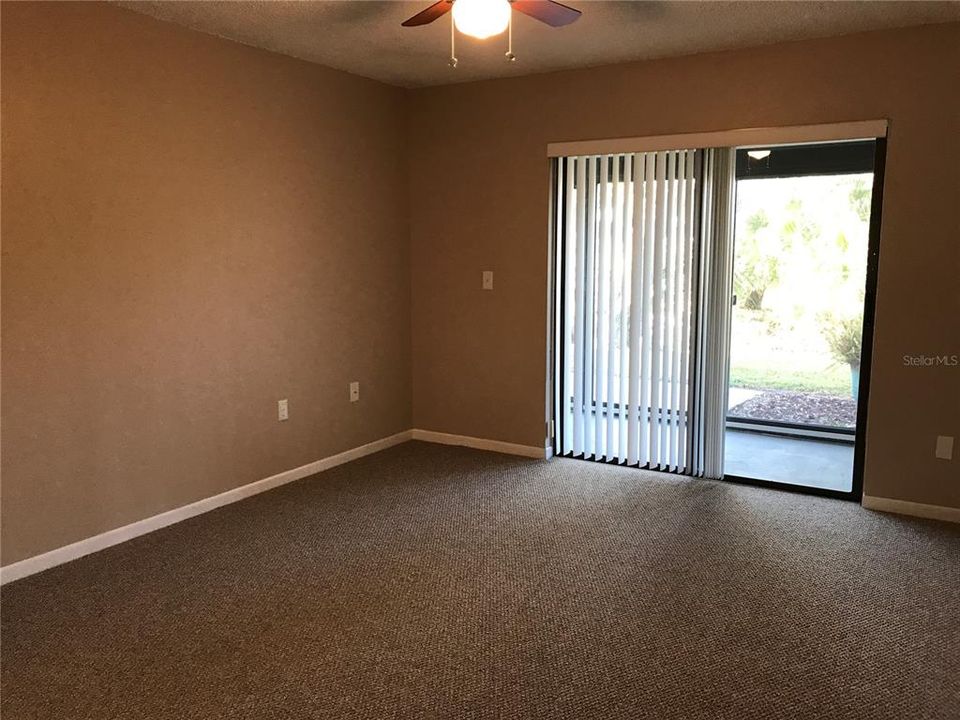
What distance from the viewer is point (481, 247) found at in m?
4.76

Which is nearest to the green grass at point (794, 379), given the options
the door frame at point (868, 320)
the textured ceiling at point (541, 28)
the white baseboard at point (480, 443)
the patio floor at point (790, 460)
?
the patio floor at point (790, 460)

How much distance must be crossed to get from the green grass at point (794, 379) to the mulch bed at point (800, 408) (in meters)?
0.05

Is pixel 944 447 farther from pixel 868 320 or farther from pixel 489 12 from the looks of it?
pixel 489 12

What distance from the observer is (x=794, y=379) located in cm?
564

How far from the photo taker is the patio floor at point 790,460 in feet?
14.3

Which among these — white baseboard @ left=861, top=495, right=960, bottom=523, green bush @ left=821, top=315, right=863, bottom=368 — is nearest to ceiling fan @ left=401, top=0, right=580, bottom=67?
white baseboard @ left=861, top=495, right=960, bottom=523

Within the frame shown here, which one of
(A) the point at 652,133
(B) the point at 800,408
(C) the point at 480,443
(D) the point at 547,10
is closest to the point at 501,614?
(D) the point at 547,10

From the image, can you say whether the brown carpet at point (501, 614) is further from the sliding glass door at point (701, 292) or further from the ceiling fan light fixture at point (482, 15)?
the ceiling fan light fixture at point (482, 15)

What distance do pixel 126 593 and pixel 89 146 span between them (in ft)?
6.00

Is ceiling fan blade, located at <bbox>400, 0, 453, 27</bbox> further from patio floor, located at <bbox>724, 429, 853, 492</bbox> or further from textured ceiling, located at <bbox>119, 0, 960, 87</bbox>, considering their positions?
patio floor, located at <bbox>724, 429, 853, 492</bbox>

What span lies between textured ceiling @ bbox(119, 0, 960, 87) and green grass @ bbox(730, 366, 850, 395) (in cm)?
255

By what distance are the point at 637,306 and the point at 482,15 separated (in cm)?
223

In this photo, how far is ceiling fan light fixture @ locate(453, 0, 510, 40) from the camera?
7.91 feet

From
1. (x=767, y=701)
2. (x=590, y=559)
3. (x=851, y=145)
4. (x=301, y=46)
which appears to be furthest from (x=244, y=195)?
(x=851, y=145)
